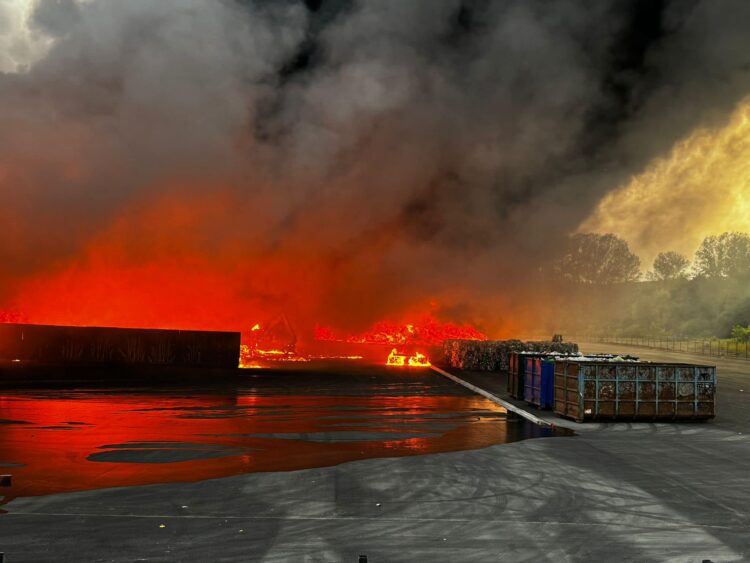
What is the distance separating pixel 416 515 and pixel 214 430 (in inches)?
278

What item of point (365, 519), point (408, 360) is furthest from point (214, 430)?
point (408, 360)

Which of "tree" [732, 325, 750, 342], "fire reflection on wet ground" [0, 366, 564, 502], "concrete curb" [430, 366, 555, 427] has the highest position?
"tree" [732, 325, 750, 342]

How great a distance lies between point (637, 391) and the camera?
1614cm

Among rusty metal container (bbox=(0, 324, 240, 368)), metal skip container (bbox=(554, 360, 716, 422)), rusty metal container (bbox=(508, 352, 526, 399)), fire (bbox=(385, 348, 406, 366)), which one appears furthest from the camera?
fire (bbox=(385, 348, 406, 366))

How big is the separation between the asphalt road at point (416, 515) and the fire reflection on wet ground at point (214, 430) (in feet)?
3.00

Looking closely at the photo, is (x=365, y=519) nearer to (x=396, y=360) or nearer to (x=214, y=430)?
(x=214, y=430)

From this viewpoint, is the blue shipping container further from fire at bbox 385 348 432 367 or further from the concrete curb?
fire at bbox 385 348 432 367

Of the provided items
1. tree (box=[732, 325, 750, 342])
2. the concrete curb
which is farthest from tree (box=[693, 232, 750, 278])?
the concrete curb

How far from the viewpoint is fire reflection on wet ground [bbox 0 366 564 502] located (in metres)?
9.41

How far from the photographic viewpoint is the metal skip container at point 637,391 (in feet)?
52.2

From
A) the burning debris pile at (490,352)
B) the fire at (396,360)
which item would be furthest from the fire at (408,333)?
the burning debris pile at (490,352)

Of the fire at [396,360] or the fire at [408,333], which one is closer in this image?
the fire at [396,360]

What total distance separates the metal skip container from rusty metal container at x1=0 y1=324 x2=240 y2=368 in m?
22.9

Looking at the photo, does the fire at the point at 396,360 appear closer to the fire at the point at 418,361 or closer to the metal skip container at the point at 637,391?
the fire at the point at 418,361
